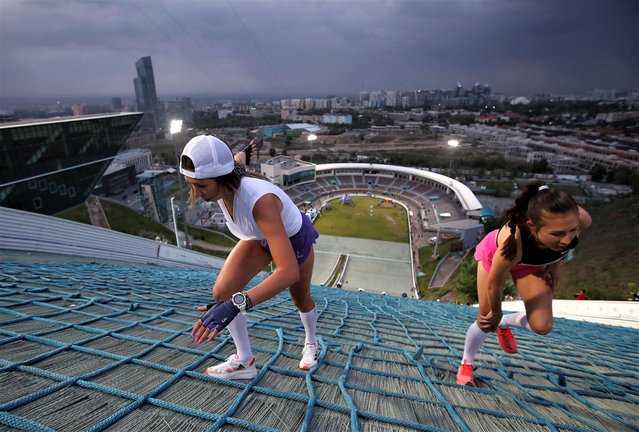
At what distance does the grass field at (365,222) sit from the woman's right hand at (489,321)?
21060 mm

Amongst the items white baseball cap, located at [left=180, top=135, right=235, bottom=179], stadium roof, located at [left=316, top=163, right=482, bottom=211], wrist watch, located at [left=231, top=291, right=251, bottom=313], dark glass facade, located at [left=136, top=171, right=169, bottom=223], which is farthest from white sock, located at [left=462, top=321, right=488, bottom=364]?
stadium roof, located at [left=316, top=163, right=482, bottom=211]

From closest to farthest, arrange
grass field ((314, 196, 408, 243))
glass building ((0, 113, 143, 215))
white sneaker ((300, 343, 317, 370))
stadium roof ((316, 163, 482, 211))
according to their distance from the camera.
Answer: white sneaker ((300, 343, 317, 370)) → glass building ((0, 113, 143, 215)) → grass field ((314, 196, 408, 243)) → stadium roof ((316, 163, 482, 211))

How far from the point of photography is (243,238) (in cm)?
174

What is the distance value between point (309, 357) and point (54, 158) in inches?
527

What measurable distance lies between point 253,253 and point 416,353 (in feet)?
4.96

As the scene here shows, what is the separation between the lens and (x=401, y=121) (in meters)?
70.3

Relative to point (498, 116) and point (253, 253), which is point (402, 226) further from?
point (498, 116)

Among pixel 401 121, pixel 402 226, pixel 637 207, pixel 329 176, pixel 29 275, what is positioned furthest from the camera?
pixel 401 121

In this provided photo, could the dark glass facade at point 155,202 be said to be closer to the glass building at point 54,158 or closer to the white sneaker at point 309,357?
the glass building at point 54,158

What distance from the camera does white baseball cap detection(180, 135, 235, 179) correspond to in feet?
4.67

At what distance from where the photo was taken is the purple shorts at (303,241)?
5.69 feet

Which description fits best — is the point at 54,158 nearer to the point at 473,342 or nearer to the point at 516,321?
the point at 473,342

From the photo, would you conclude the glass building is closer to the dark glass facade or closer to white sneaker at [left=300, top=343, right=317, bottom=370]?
the dark glass facade

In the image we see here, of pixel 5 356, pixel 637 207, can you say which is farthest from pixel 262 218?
pixel 637 207
